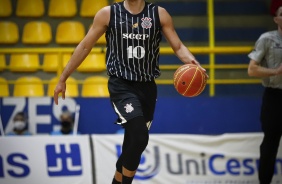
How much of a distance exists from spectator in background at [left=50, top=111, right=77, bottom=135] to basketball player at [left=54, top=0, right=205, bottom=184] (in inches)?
90.1

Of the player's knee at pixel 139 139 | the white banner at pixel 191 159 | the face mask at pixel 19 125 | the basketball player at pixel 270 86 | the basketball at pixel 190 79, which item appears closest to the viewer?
the player's knee at pixel 139 139

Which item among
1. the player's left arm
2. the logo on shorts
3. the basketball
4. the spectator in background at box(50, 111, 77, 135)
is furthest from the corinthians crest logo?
the spectator in background at box(50, 111, 77, 135)

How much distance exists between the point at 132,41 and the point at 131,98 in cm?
44

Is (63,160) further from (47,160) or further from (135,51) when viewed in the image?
(135,51)

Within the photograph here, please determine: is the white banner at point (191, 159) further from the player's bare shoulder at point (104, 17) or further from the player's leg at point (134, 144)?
the player's bare shoulder at point (104, 17)

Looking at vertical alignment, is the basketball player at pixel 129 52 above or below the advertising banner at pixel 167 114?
above

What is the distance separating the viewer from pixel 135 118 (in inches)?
181

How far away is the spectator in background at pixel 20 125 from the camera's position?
7113 mm

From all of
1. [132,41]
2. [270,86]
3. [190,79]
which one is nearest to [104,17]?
[132,41]

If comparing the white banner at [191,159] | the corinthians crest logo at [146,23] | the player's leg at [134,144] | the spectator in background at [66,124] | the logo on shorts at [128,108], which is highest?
the corinthians crest logo at [146,23]

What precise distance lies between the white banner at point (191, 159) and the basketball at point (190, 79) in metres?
2.05

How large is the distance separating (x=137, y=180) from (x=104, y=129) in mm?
941

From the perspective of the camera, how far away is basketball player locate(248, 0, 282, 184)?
225 inches

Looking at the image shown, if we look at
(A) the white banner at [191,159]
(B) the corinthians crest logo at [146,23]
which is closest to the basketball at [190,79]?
(B) the corinthians crest logo at [146,23]
